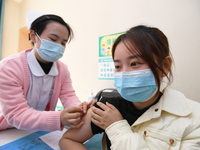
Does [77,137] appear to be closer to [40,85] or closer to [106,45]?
[40,85]

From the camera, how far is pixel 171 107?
592 millimetres

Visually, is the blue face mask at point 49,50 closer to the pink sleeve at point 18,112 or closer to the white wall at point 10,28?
the pink sleeve at point 18,112

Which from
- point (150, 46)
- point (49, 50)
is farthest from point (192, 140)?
point (49, 50)

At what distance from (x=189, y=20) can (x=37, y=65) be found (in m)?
1.40

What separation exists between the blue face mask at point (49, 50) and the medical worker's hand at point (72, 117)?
524 millimetres

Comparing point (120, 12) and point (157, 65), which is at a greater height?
point (120, 12)

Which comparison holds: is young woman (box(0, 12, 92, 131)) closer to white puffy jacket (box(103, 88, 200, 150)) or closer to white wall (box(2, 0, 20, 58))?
white puffy jacket (box(103, 88, 200, 150))

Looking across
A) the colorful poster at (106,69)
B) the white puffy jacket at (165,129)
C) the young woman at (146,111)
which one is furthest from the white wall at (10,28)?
the white puffy jacket at (165,129)

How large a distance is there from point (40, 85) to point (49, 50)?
0.31 metres

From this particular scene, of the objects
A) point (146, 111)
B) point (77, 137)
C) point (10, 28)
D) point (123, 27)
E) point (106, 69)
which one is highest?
point (10, 28)

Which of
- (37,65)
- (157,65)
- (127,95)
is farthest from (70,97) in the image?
(157,65)

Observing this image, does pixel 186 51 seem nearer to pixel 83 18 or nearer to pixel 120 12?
pixel 120 12

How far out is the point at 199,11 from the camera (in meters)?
1.00

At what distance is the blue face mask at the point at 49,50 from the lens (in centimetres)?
99
